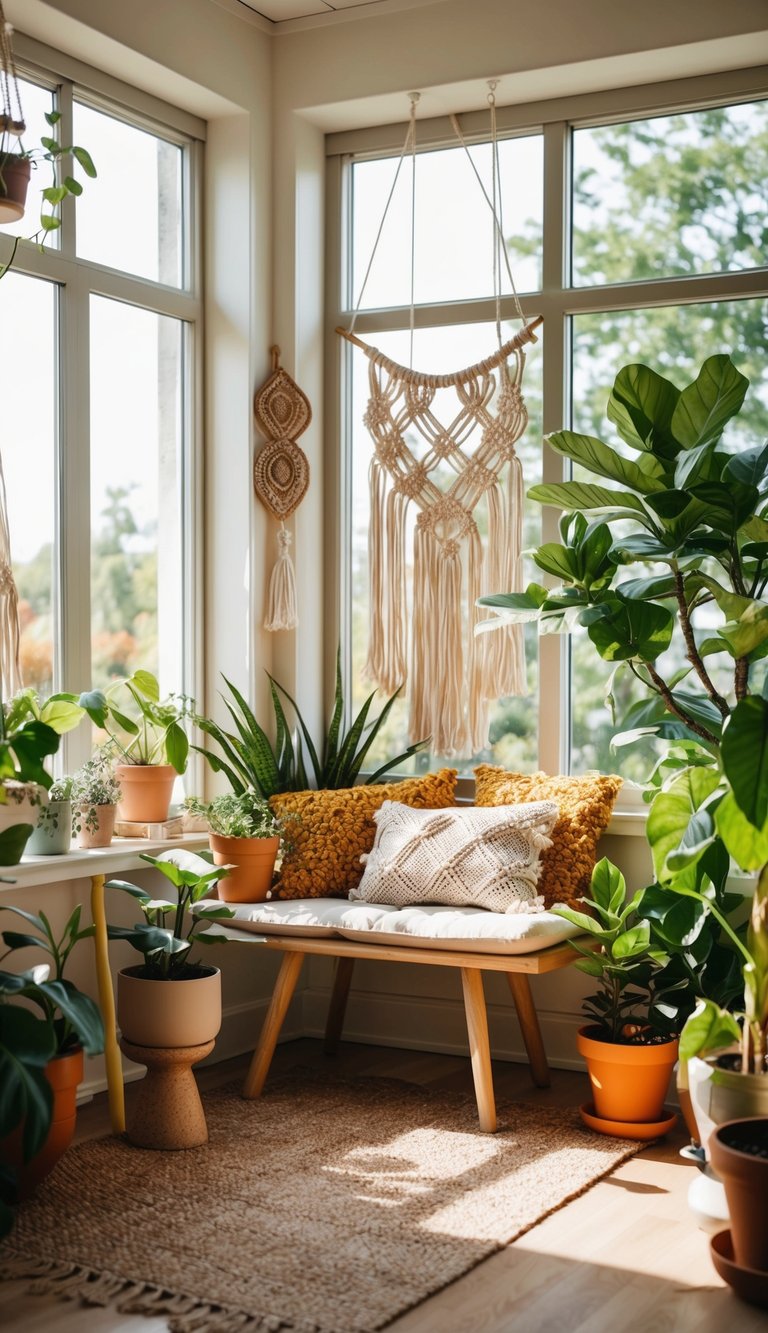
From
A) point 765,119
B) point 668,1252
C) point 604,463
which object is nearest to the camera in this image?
point 668,1252

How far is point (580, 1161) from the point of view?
3.15m

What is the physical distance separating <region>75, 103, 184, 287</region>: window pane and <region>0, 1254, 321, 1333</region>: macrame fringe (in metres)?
2.57

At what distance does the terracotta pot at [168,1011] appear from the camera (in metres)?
3.19

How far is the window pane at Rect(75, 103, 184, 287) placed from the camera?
3.85m

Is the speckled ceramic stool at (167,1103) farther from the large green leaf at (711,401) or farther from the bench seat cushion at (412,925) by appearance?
the large green leaf at (711,401)

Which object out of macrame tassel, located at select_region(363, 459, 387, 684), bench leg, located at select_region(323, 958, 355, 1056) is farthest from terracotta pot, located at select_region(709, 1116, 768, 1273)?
macrame tassel, located at select_region(363, 459, 387, 684)

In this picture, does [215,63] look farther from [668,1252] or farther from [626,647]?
[668,1252]

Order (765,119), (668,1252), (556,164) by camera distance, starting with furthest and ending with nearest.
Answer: (556,164)
(765,119)
(668,1252)

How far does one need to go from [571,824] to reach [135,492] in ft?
5.15

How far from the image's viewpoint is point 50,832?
11.3 feet

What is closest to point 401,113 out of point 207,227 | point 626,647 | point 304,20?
point 304,20

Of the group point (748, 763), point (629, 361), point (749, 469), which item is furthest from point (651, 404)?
point (629, 361)

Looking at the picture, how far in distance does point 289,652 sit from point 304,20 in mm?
1895

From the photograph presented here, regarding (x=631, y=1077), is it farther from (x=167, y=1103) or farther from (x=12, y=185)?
(x=12, y=185)
